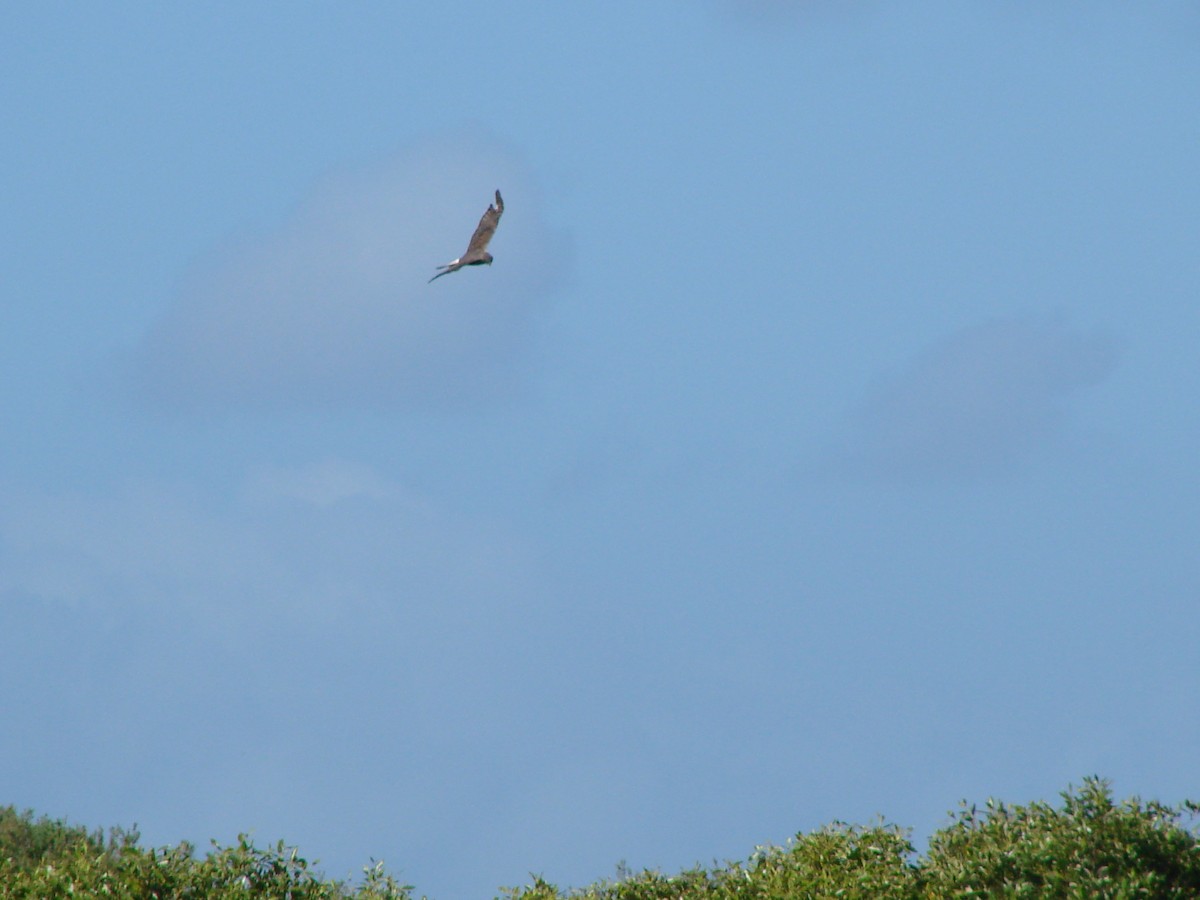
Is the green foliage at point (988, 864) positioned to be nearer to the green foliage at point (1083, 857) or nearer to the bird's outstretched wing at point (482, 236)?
the green foliage at point (1083, 857)

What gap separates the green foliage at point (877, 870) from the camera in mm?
23891

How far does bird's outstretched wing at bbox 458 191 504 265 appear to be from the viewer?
1057 inches

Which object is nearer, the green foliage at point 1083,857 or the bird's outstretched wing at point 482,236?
the green foliage at point 1083,857

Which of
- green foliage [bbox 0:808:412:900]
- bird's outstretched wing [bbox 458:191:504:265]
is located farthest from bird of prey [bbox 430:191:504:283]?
green foliage [bbox 0:808:412:900]

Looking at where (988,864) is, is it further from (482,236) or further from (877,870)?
(482,236)

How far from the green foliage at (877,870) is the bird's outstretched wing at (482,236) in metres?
10.1

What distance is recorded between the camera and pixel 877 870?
26047 millimetres

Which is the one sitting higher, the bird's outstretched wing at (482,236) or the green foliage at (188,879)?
the bird's outstretched wing at (482,236)

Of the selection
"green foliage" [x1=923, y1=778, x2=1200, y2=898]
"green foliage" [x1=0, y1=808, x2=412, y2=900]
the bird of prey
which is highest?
the bird of prey

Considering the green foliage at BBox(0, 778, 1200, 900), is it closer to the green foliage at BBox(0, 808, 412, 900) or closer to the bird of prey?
the green foliage at BBox(0, 808, 412, 900)

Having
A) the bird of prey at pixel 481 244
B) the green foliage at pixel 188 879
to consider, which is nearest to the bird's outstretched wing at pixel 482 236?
the bird of prey at pixel 481 244

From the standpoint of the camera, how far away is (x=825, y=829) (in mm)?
27562

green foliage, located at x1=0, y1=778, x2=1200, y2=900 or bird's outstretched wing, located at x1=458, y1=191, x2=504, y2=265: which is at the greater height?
bird's outstretched wing, located at x1=458, y1=191, x2=504, y2=265

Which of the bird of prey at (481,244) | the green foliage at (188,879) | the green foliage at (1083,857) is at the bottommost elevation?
the green foliage at (188,879)
